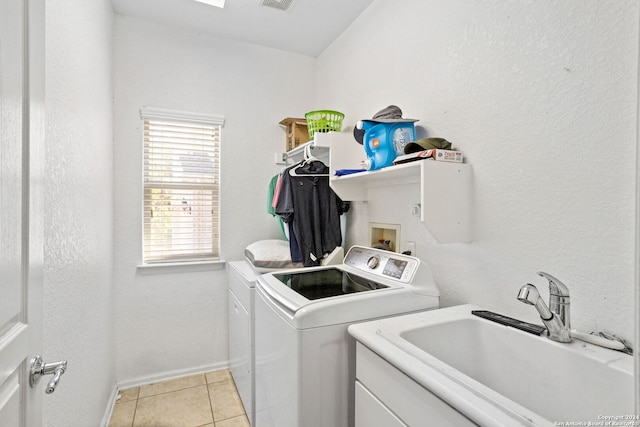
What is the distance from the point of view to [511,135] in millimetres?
1232

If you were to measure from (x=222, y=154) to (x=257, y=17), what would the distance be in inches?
42.0

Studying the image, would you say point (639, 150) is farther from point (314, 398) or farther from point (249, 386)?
point (249, 386)

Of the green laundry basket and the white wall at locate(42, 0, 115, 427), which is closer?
the white wall at locate(42, 0, 115, 427)

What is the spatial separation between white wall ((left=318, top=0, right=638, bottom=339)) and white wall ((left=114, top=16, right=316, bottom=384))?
133 centimetres

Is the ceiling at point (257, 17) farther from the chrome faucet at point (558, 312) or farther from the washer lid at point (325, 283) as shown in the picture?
the chrome faucet at point (558, 312)

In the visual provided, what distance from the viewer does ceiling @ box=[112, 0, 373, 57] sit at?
7.08 ft

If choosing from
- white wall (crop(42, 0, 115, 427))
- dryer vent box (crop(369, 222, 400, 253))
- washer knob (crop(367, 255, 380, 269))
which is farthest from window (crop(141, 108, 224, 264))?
washer knob (crop(367, 255, 380, 269))

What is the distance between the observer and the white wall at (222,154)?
2314 millimetres

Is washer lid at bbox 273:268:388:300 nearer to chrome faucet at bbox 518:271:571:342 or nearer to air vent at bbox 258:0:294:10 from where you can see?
chrome faucet at bbox 518:271:571:342

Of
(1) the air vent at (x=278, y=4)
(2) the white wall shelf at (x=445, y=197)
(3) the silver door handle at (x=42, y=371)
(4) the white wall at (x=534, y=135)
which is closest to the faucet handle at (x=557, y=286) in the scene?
(4) the white wall at (x=534, y=135)

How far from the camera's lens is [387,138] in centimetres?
157

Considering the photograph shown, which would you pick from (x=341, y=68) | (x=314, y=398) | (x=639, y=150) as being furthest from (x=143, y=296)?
Answer: (x=639, y=150)

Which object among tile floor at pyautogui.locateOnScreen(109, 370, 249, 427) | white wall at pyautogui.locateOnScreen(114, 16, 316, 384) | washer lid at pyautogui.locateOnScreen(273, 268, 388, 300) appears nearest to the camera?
washer lid at pyautogui.locateOnScreen(273, 268, 388, 300)

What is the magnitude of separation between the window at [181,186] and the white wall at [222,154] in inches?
2.9
